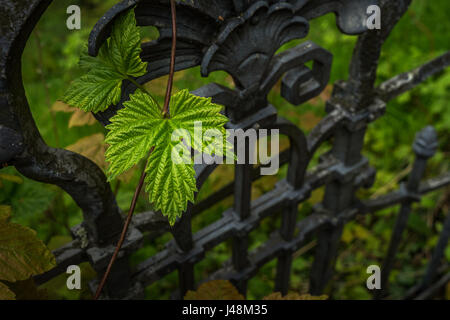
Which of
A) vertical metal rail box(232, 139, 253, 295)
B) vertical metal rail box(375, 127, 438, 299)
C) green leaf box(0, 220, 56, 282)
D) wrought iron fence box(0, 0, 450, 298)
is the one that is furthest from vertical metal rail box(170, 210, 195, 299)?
vertical metal rail box(375, 127, 438, 299)

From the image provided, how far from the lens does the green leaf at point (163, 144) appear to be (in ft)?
2.61

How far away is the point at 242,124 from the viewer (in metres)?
1.22

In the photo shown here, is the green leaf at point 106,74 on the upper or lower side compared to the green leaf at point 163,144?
upper

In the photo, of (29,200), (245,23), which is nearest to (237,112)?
(245,23)

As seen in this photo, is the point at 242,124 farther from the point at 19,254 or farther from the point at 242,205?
the point at 19,254

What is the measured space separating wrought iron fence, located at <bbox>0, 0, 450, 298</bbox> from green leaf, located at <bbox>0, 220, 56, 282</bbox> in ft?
0.48

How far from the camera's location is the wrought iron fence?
873 millimetres

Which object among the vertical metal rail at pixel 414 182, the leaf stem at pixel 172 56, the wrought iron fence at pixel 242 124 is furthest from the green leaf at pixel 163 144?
the vertical metal rail at pixel 414 182

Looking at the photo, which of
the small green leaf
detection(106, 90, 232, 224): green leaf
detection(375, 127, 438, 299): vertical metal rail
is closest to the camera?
detection(106, 90, 232, 224): green leaf

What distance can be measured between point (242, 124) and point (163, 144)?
1.48 ft

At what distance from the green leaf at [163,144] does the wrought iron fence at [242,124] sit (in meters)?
0.15

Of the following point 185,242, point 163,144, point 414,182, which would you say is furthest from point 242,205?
point 414,182

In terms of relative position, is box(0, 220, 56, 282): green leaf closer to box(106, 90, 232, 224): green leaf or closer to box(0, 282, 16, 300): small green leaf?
box(0, 282, 16, 300): small green leaf

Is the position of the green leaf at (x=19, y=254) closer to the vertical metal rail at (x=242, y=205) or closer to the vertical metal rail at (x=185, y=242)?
the vertical metal rail at (x=185, y=242)
